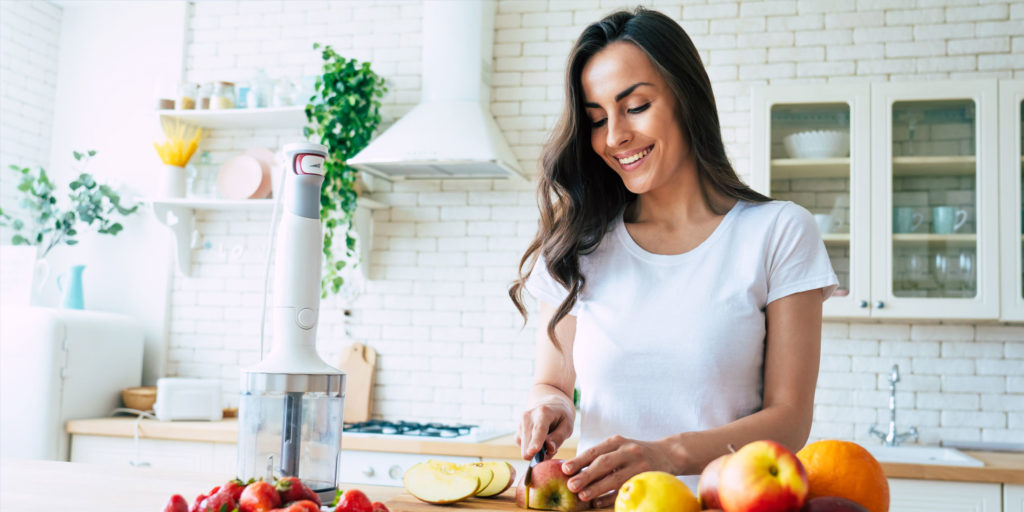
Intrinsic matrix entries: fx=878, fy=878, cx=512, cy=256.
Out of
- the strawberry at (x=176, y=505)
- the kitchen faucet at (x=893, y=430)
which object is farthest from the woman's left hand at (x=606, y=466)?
the kitchen faucet at (x=893, y=430)

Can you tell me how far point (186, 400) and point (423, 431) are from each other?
1076mm

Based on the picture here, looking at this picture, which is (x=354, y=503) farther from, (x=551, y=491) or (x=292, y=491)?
(x=551, y=491)

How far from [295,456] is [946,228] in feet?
9.10

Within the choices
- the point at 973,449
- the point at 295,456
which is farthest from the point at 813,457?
the point at 973,449

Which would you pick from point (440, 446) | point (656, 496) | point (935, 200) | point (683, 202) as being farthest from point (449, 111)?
point (656, 496)

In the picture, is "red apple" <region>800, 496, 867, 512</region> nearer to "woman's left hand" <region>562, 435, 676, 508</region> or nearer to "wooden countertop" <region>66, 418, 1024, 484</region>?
"woman's left hand" <region>562, 435, 676, 508</region>

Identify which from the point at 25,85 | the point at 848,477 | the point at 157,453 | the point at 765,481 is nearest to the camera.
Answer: the point at 765,481

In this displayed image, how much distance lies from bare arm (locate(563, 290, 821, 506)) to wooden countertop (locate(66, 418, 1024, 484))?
157cm

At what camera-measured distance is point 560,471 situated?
130 cm

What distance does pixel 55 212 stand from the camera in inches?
163

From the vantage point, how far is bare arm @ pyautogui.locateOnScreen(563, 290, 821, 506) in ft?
4.08

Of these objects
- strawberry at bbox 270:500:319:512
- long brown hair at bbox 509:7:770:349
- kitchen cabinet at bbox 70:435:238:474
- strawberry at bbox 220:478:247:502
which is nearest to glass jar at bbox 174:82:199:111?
kitchen cabinet at bbox 70:435:238:474

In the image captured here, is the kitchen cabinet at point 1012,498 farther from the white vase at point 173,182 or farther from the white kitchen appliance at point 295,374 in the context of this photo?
the white vase at point 173,182

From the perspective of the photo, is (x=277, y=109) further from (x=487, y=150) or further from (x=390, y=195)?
(x=487, y=150)
